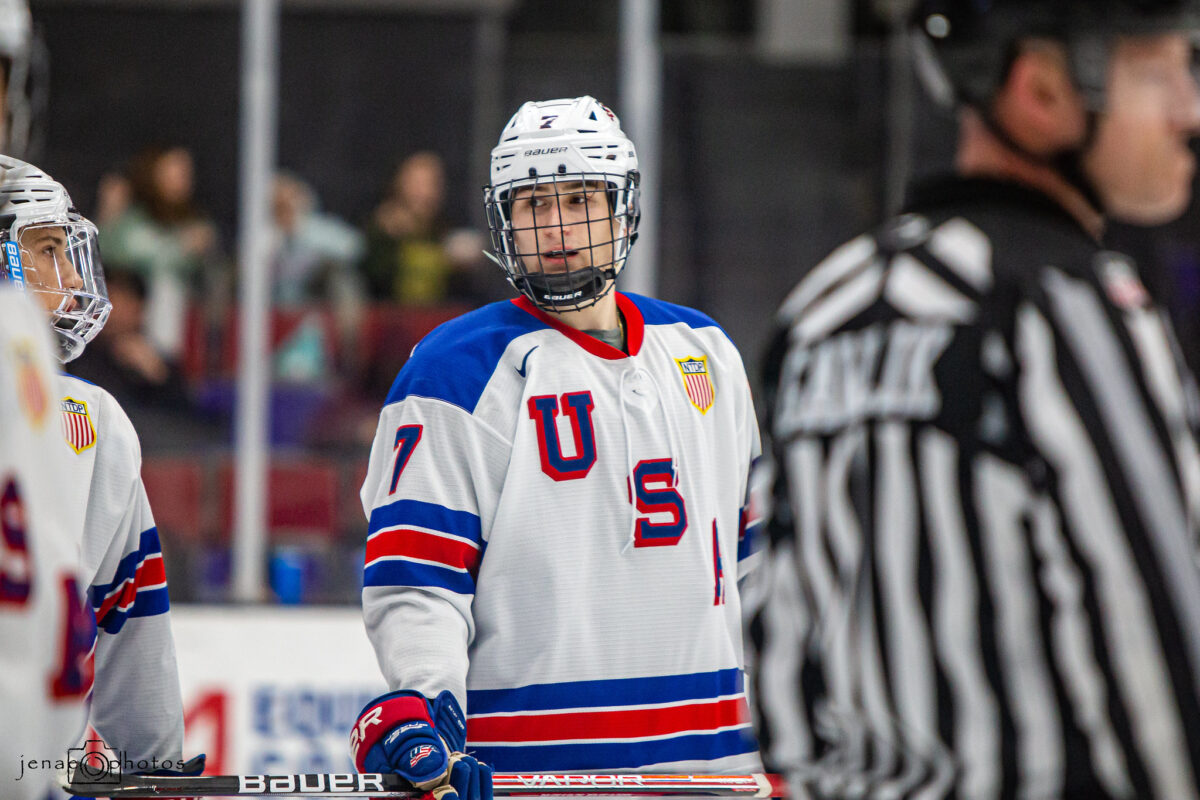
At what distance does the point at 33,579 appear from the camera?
103cm

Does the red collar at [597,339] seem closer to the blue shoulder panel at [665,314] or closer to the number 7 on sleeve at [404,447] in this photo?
the blue shoulder panel at [665,314]

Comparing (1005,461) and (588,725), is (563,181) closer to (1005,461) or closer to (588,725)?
(588,725)

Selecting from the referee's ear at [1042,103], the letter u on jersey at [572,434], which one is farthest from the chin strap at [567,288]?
the referee's ear at [1042,103]

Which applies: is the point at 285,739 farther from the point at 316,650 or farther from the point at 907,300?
the point at 907,300

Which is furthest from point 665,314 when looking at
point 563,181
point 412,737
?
point 412,737

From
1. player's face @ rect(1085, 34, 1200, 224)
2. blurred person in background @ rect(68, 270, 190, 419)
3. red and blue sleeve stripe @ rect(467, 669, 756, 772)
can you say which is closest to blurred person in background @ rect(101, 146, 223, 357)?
blurred person in background @ rect(68, 270, 190, 419)

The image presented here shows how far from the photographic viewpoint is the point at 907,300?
110cm

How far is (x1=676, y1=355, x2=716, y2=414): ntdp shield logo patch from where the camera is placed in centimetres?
210

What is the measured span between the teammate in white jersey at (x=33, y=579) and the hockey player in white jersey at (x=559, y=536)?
785 mm

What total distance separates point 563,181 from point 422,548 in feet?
1.82

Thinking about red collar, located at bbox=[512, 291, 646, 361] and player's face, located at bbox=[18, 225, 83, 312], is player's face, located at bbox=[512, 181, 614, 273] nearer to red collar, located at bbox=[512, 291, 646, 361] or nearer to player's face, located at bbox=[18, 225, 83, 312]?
red collar, located at bbox=[512, 291, 646, 361]

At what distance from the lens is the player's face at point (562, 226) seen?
2066 millimetres

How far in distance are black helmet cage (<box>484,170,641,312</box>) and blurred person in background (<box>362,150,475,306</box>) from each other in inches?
124

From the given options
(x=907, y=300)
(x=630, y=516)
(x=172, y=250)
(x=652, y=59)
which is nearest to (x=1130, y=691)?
(x=907, y=300)
